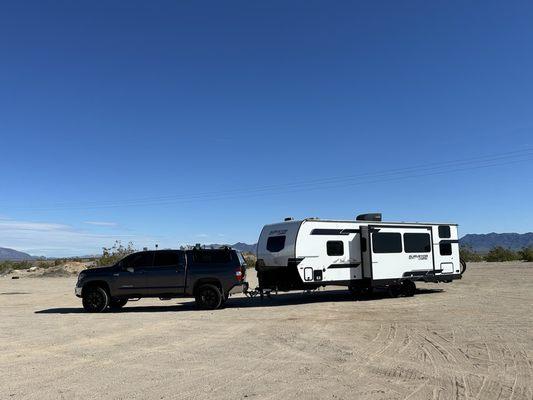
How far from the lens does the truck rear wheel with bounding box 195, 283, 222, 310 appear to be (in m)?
16.2

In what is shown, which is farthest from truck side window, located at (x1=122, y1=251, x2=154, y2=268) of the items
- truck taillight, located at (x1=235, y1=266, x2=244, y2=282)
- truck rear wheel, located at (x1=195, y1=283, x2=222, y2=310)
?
truck taillight, located at (x1=235, y1=266, x2=244, y2=282)

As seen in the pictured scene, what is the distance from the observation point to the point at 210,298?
53.4ft

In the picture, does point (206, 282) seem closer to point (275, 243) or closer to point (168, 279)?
point (168, 279)

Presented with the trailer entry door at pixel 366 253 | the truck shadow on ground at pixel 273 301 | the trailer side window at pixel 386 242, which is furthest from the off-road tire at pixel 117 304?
the trailer side window at pixel 386 242

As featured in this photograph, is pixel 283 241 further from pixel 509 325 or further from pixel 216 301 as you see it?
pixel 509 325

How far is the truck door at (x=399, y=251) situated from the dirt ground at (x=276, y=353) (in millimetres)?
2550

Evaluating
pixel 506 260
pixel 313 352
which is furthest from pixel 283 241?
pixel 506 260

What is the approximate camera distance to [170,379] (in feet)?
23.9

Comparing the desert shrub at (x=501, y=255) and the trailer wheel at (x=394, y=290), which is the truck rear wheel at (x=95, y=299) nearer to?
the trailer wheel at (x=394, y=290)

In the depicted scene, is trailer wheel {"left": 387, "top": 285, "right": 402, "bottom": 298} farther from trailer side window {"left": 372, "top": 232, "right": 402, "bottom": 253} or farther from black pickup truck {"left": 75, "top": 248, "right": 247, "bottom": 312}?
black pickup truck {"left": 75, "top": 248, "right": 247, "bottom": 312}

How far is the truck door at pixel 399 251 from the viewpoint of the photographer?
18.6 meters

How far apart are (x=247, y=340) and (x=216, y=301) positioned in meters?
5.91

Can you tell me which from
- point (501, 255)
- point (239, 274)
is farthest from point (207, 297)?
point (501, 255)

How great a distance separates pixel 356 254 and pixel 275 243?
3.15 metres
